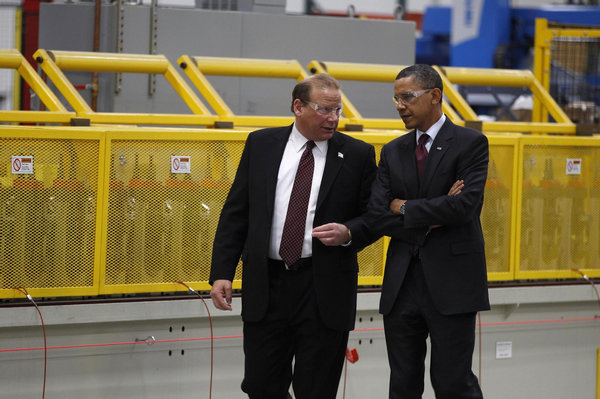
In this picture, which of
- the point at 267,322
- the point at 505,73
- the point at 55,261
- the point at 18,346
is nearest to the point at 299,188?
the point at 267,322

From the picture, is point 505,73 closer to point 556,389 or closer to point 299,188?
point 556,389

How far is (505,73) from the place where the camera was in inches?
246

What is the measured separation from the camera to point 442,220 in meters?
3.72

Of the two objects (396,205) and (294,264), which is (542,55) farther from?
(294,264)

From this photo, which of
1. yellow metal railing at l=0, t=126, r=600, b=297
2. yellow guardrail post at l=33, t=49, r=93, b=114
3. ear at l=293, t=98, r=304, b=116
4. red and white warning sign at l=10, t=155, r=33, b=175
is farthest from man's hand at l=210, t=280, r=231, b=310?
yellow guardrail post at l=33, t=49, r=93, b=114

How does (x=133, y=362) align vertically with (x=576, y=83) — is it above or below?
below

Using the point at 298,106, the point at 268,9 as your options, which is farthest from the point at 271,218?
the point at 268,9

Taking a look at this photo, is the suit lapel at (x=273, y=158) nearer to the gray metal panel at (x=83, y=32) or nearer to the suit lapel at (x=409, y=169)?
the suit lapel at (x=409, y=169)

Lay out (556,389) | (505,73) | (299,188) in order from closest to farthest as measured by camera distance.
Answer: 1. (299,188)
2. (556,389)
3. (505,73)

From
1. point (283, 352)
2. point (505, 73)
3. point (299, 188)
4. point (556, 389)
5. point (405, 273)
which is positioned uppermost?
point (505, 73)

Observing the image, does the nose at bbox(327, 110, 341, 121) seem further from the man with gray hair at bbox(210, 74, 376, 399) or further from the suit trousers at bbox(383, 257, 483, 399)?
the suit trousers at bbox(383, 257, 483, 399)

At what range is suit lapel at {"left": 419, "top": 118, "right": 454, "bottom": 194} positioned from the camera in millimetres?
3863

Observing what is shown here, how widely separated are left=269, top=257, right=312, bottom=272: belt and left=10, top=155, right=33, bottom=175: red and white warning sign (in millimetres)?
1545

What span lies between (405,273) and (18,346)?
2.14 m
